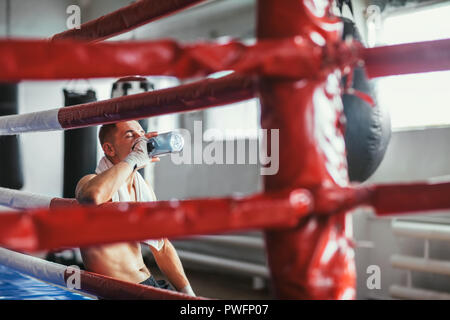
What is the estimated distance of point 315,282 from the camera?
0.63 meters

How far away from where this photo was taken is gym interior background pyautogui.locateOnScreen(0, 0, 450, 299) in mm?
3193

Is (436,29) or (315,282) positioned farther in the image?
(436,29)

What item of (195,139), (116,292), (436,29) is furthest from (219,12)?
(116,292)

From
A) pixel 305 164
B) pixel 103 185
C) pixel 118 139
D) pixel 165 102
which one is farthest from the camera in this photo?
pixel 118 139

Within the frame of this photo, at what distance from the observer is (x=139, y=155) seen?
61.0 inches

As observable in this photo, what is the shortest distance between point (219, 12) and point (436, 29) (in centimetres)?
200

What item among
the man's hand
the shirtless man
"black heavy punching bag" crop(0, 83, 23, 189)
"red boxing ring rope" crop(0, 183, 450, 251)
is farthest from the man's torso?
"black heavy punching bag" crop(0, 83, 23, 189)

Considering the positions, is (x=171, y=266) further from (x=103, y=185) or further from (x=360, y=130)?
(x=360, y=130)

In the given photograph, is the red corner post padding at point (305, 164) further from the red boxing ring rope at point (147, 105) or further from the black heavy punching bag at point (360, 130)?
the black heavy punching bag at point (360, 130)

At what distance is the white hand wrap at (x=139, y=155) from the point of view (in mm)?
1539

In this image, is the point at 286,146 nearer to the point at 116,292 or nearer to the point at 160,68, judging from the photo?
the point at 160,68

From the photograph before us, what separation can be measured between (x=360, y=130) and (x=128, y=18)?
0.70 m

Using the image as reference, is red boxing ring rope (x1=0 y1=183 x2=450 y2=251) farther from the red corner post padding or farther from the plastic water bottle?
the plastic water bottle

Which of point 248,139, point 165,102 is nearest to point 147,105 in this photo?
point 165,102
